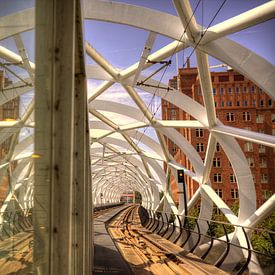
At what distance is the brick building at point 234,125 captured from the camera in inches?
2265

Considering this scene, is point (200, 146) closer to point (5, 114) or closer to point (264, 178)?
point (264, 178)

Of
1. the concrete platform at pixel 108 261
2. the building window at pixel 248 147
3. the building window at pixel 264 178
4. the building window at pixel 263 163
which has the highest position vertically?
the building window at pixel 248 147

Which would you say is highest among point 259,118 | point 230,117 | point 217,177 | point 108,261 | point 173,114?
point 173,114

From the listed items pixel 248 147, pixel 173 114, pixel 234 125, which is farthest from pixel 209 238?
pixel 173 114

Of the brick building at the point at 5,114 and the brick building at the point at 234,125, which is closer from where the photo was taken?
the brick building at the point at 5,114

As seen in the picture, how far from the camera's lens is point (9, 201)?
167 centimetres

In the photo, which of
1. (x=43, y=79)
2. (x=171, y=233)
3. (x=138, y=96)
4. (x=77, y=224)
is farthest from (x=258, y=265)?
(x=138, y=96)

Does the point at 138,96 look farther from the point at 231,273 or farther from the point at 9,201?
the point at 9,201

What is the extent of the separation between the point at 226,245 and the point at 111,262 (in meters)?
3.71

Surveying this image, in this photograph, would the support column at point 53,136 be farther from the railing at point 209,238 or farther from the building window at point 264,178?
the building window at point 264,178

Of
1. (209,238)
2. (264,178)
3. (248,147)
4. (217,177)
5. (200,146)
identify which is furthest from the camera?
(264,178)

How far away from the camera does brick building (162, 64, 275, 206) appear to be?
57.5m

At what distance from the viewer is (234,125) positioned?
201ft

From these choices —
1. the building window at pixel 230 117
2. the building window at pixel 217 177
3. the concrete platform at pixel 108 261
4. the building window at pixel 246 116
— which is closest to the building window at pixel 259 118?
the building window at pixel 246 116
